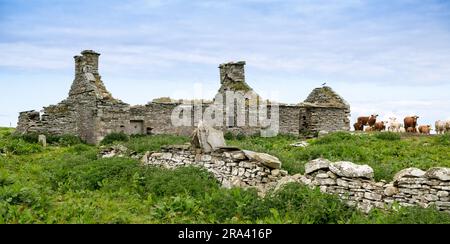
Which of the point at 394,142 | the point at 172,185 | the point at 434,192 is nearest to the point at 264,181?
the point at 172,185

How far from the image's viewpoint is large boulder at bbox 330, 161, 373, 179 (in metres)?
10.5

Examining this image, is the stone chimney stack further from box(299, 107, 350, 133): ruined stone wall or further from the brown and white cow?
the brown and white cow

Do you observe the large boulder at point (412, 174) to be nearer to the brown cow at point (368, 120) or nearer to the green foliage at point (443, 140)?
the green foliage at point (443, 140)

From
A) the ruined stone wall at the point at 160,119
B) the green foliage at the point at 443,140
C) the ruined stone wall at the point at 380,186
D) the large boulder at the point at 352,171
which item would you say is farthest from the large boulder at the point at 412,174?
the ruined stone wall at the point at 160,119

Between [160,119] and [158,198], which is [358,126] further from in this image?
[158,198]

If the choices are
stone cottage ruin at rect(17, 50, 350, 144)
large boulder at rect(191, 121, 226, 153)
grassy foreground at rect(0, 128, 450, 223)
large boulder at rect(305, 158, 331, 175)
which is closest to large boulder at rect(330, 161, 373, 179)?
large boulder at rect(305, 158, 331, 175)

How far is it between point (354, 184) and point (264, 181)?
282 centimetres

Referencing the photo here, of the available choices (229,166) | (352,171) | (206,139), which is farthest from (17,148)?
(352,171)

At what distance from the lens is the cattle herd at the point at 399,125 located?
2866 centimetres

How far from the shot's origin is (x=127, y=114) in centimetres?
2902

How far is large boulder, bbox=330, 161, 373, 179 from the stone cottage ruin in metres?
19.3

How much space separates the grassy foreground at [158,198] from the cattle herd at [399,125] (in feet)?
35.1

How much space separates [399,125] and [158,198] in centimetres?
2217
